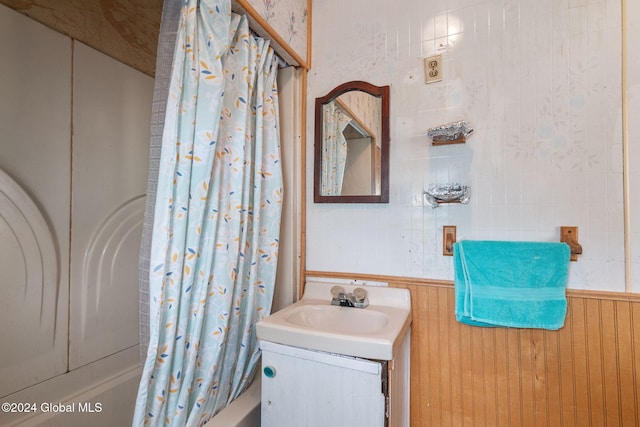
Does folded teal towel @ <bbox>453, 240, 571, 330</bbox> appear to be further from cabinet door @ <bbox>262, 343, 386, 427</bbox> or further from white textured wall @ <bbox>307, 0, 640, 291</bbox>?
cabinet door @ <bbox>262, 343, 386, 427</bbox>

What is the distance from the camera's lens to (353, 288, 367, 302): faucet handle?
1.36 m

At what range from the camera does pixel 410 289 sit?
137 centimetres

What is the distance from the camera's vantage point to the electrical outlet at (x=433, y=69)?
4.43 ft

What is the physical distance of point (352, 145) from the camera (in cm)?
148

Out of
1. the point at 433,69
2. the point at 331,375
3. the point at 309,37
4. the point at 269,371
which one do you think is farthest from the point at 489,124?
the point at 269,371

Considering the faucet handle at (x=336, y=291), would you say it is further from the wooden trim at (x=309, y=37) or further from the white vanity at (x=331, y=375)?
the wooden trim at (x=309, y=37)

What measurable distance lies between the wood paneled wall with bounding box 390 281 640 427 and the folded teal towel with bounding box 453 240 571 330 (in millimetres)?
75

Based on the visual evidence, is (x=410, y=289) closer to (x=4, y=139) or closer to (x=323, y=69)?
(x=323, y=69)

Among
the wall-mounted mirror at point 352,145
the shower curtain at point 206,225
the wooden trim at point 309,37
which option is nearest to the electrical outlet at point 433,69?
the wall-mounted mirror at point 352,145

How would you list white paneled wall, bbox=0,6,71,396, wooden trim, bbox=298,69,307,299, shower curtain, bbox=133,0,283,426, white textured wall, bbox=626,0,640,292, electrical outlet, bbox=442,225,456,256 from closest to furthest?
shower curtain, bbox=133,0,283,426
white textured wall, bbox=626,0,640,292
white paneled wall, bbox=0,6,71,396
electrical outlet, bbox=442,225,456,256
wooden trim, bbox=298,69,307,299

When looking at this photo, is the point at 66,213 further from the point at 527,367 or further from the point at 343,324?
the point at 527,367

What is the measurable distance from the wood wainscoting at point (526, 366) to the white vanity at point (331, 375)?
0.18m

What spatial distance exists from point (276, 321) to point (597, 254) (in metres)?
1.25

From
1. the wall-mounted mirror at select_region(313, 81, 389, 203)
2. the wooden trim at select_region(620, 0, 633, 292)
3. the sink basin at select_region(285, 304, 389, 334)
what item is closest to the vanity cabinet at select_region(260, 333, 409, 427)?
the sink basin at select_region(285, 304, 389, 334)
